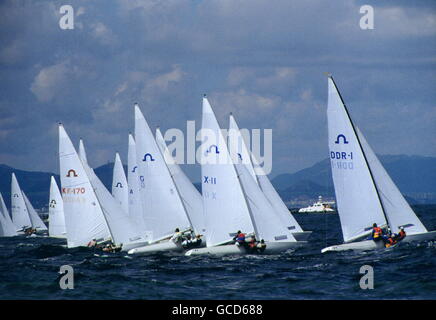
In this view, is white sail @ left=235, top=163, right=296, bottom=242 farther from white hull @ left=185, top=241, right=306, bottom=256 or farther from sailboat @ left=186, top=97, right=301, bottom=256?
white hull @ left=185, top=241, right=306, bottom=256

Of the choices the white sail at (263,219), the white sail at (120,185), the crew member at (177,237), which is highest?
the white sail at (120,185)

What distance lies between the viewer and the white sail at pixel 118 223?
4809 centimetres

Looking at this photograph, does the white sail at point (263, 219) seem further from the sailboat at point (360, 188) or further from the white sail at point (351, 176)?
the white sail at point (351, 176)

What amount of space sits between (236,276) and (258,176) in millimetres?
20028

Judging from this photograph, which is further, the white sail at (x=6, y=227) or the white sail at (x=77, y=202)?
the white sail at (x=6, y=227)

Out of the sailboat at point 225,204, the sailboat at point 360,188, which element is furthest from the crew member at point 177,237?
the sailboat at point 360,188

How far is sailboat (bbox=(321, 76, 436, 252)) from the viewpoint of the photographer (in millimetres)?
39938

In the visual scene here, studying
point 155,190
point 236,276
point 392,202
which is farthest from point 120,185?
point 236,276

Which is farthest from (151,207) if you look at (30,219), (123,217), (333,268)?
(30,219)

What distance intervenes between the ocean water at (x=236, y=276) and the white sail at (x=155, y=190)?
16.1 feet

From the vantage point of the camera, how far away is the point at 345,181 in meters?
40.8

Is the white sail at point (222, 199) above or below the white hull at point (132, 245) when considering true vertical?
above
